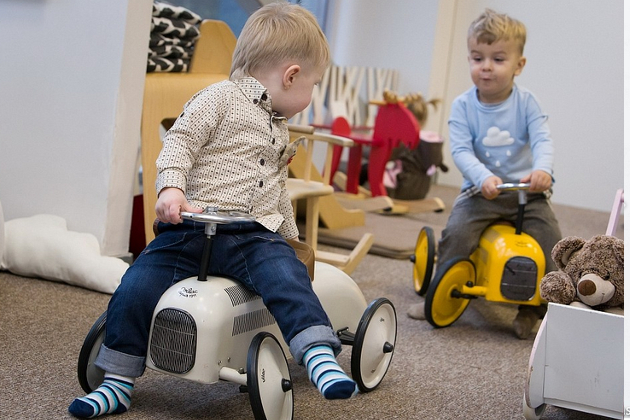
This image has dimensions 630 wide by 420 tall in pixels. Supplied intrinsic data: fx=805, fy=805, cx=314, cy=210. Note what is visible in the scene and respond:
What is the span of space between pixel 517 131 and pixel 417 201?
176 cm

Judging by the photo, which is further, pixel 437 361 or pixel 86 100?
pixel 86 100

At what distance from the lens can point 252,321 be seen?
4.07 feet

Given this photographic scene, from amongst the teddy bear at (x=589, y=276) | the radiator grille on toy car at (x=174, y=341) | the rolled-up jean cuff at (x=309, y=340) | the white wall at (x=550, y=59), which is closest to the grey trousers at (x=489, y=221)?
the teddy bear at (x=589, y=276)

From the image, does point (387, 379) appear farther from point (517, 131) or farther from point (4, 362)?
point (517, 131)

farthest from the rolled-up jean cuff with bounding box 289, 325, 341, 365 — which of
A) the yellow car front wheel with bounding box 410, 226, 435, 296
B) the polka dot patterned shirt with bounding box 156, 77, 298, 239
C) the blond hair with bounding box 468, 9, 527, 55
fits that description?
the blond hair with bounding box 468, 9, 527, 55

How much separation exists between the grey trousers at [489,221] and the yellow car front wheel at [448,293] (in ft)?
0.27

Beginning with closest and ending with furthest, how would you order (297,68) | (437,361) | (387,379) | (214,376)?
(214,376), (297,68), (387,379), (437,361)

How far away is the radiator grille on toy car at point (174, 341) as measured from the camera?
116 cm

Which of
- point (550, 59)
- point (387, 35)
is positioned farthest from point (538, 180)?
point (387, 35)

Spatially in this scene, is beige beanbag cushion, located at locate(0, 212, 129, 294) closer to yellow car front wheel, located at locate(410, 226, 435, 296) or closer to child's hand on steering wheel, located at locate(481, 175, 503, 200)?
yellow car front wheel, located at locate(410, 226, 435, 296)

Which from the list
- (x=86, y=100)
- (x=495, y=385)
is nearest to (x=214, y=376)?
(x=495, y=385)

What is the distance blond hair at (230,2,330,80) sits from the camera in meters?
1.29

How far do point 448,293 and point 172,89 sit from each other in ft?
3.01

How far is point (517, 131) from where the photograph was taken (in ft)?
6.63
